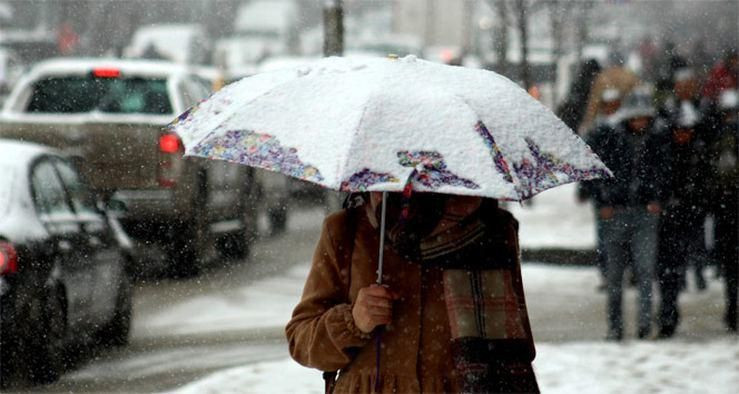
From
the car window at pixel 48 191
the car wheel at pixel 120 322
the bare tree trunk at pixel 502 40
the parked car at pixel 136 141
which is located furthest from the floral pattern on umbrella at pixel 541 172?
the bare tree trunk at pixel 502 40

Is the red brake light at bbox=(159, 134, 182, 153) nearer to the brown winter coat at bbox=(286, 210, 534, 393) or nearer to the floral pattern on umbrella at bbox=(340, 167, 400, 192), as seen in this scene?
the brown winter coat at bbox=(286, 210, 534, 393)

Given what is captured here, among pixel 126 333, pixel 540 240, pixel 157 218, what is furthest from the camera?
pixel 540 240

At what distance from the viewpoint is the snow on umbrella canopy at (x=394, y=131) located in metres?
3.84

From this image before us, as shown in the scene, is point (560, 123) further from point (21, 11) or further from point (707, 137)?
point (21, 11)

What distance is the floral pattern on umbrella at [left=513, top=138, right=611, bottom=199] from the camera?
159 inches

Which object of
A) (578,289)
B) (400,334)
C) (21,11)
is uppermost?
(21,11)

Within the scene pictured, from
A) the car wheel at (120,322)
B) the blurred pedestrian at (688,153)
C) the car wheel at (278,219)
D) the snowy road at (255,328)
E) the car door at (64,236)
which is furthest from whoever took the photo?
the car wheel at (278,219)

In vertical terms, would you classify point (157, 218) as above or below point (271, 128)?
below

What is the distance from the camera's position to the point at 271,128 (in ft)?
13.4

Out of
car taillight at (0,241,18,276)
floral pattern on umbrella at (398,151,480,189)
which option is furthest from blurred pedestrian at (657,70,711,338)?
floral pattern on umbrella at (398,151,480,189)

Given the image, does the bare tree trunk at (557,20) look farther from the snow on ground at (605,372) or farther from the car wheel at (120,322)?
the car wheel at (120,322)

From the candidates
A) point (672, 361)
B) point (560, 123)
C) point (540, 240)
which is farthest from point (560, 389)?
point (540, 240)

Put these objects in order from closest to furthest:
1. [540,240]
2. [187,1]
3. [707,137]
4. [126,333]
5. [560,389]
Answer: [560,389]
[126,333]
[707,137]
[540,240]
[187,1]

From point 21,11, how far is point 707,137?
136ft
